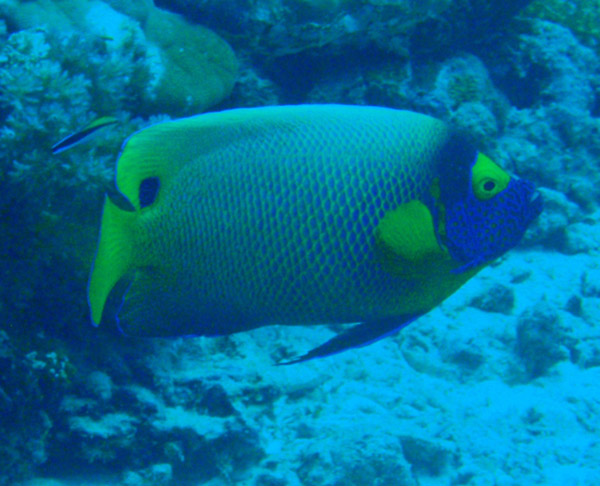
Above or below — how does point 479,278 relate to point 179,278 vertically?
below

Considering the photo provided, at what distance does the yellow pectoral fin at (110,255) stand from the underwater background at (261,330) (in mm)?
1353

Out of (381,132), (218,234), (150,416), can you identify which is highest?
(381,132)

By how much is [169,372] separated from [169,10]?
3320 millimetres

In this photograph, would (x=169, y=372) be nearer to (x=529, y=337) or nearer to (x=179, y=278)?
(x=179, y=278)

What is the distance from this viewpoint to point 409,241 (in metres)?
1.12

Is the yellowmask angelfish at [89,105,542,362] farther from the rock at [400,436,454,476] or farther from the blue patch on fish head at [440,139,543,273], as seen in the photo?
the rock at [400,436,454,476]

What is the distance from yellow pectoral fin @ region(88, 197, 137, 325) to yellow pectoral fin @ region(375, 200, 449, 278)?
2.00 ft

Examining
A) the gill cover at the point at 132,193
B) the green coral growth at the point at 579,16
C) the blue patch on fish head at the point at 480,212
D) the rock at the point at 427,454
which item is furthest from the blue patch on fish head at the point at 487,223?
the green coral growth at the point at 579,16

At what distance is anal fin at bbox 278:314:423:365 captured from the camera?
1.17 meters

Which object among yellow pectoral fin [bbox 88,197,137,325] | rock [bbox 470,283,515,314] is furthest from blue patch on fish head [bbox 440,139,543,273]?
rock [bbox 470,283,515,314]

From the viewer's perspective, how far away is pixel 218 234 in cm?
112

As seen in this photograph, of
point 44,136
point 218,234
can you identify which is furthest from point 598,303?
point 44,136

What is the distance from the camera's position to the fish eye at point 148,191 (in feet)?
3.72

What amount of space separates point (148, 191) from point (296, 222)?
0.38 meters
